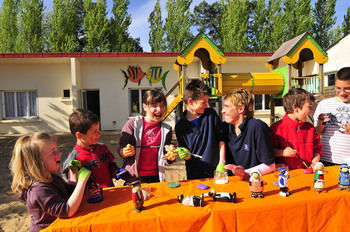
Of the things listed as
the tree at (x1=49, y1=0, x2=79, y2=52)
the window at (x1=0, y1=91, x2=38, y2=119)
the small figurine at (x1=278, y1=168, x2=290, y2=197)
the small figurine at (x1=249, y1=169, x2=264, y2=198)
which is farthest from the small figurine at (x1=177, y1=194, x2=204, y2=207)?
the tree at (x1=49, y1=0, x2=79, y2=52)

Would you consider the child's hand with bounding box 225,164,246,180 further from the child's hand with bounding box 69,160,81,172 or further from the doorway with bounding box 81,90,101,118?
the doorway with bounding box 81,90,101,118

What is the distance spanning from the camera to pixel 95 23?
16.6 metres

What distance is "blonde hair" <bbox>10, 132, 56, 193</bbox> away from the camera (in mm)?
Answer: 1292

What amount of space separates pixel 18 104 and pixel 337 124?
12.0 m

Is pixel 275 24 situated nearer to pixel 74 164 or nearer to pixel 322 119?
pixel 322 119

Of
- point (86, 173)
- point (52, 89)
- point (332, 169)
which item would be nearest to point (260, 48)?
point (52, 89)

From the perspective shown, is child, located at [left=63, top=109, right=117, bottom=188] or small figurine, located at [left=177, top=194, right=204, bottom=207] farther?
child, located at [left=63, top=109, right=117, bottom=188]

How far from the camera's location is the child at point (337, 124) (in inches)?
86.6

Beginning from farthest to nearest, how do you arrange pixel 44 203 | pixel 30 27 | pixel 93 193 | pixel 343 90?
pixel 30 27 < pixel 343 90 < pixel 93 193 < pixel 44 203

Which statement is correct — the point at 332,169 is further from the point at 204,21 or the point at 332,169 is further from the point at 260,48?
the point at 204,21

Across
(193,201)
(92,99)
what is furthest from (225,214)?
(92,99)

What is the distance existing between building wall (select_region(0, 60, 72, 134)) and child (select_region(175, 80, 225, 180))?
381 inches

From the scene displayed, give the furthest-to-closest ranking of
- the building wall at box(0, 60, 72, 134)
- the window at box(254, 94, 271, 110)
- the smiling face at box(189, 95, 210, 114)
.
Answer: the window at box(254, 94, 271, 110) < the building wall at box(0, 60, 72, 134) < the smiling face at box(189, 95, 210, 114)

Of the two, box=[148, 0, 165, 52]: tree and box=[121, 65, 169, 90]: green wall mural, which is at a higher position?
box=[148, 0, 165, 52]: tree
